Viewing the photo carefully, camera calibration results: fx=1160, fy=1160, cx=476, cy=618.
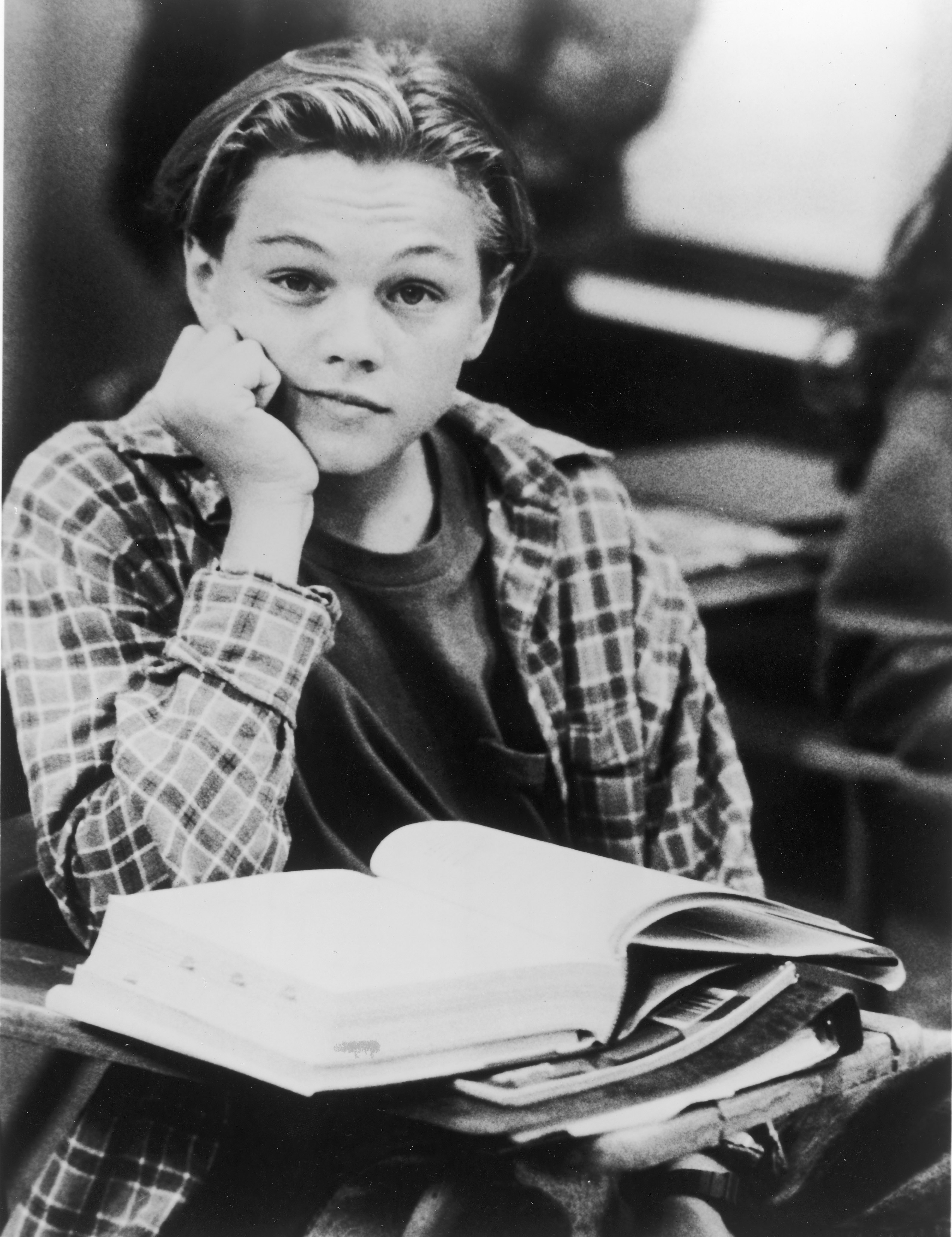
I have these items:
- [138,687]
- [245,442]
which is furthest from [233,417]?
[138,687]

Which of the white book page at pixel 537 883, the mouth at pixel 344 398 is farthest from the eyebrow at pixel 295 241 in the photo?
the white book page at pixel 537 883

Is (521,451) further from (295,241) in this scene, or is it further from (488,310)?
(295,241)

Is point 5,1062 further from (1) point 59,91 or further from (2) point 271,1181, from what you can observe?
(1) point 59,91

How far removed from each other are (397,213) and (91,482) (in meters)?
0.32

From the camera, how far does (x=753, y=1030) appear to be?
781 mm

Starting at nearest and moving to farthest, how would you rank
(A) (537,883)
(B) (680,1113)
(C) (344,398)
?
(B) (680,1113) → (A) (537,883) → (C) (344,398)

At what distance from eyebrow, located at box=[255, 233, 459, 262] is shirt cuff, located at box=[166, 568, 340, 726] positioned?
0.87 ft

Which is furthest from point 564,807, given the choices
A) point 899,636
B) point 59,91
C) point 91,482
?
point 59,91

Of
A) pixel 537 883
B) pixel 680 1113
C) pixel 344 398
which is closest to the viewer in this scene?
pixel 680 1113

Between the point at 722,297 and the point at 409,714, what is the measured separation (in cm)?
44

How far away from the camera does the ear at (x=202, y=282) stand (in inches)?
→ 37.1

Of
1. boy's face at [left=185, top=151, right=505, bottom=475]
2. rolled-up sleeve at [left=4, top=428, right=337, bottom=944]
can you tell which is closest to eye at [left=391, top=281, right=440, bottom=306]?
→ boy's face at [left=185, top=151, right=505, bottom=475]

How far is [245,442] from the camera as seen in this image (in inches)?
36.1

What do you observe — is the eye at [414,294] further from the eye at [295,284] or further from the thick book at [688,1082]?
the thick book at [688,1082]
